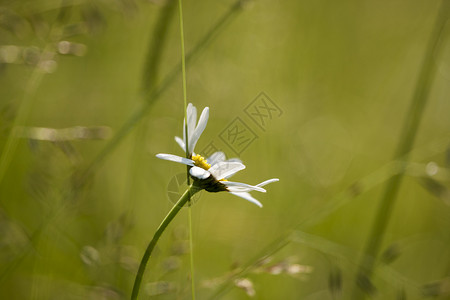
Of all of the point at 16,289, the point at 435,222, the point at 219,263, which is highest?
the point at 435,222

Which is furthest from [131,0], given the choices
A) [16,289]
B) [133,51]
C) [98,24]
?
[133,51]

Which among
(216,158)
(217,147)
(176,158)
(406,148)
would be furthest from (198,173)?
(217,147)

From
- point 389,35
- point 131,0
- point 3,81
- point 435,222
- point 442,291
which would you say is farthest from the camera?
point 389,35

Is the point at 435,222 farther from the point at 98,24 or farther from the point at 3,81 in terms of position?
the point at 3,81

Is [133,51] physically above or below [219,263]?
above

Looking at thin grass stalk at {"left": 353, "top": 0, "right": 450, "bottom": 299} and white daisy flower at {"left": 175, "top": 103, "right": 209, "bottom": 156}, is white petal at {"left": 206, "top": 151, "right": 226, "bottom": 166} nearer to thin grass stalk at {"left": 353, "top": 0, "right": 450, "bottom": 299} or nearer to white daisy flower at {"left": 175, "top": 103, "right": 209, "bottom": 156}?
white daisy flower at {"left": 175, "top": 103, "right": 209, "bottom": 156}

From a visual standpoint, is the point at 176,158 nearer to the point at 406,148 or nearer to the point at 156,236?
the point at 156,236

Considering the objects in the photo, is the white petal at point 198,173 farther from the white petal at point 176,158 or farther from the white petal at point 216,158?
the white petal at point 216,158
